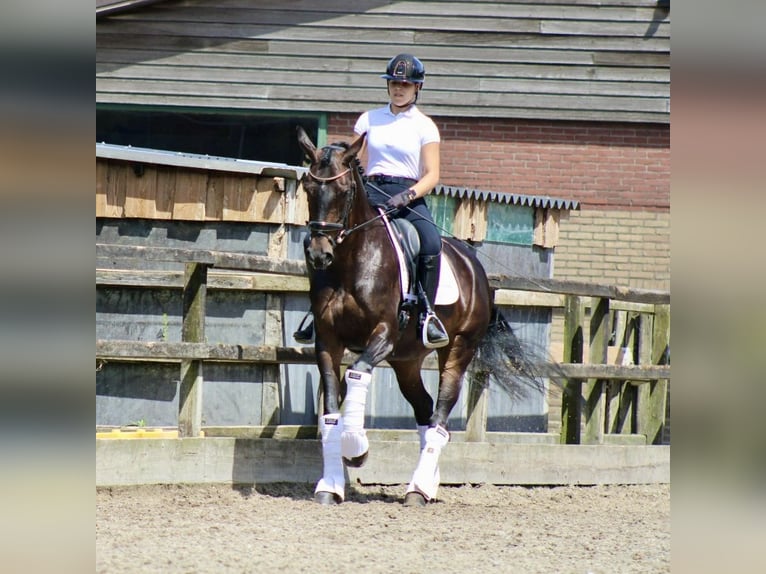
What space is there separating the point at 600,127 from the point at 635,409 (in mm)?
5487

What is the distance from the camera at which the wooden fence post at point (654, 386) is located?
10.2 meters

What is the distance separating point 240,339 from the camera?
28.5 feet

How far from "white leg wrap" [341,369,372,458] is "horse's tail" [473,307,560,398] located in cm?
192

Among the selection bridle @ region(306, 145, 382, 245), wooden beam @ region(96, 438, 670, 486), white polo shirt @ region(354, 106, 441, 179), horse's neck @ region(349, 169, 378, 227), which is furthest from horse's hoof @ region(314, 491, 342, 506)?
white polo shirt @ region(354, 106, 441, 179)

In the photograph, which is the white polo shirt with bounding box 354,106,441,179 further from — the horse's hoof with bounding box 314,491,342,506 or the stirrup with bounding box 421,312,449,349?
the horse's hoof with bounding box 314,491,342,506

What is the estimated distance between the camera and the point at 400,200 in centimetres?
729

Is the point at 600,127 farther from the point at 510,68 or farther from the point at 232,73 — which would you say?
the point at 232,73

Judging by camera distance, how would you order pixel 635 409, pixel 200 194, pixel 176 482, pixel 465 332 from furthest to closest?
pixel 635 409
pixel 200 194
pixel 465 332
pixel 176 482

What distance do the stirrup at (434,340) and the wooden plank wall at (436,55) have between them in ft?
25.8

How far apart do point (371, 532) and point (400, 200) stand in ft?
7.70

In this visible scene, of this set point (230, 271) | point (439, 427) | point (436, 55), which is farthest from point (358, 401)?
point (436, 55)
